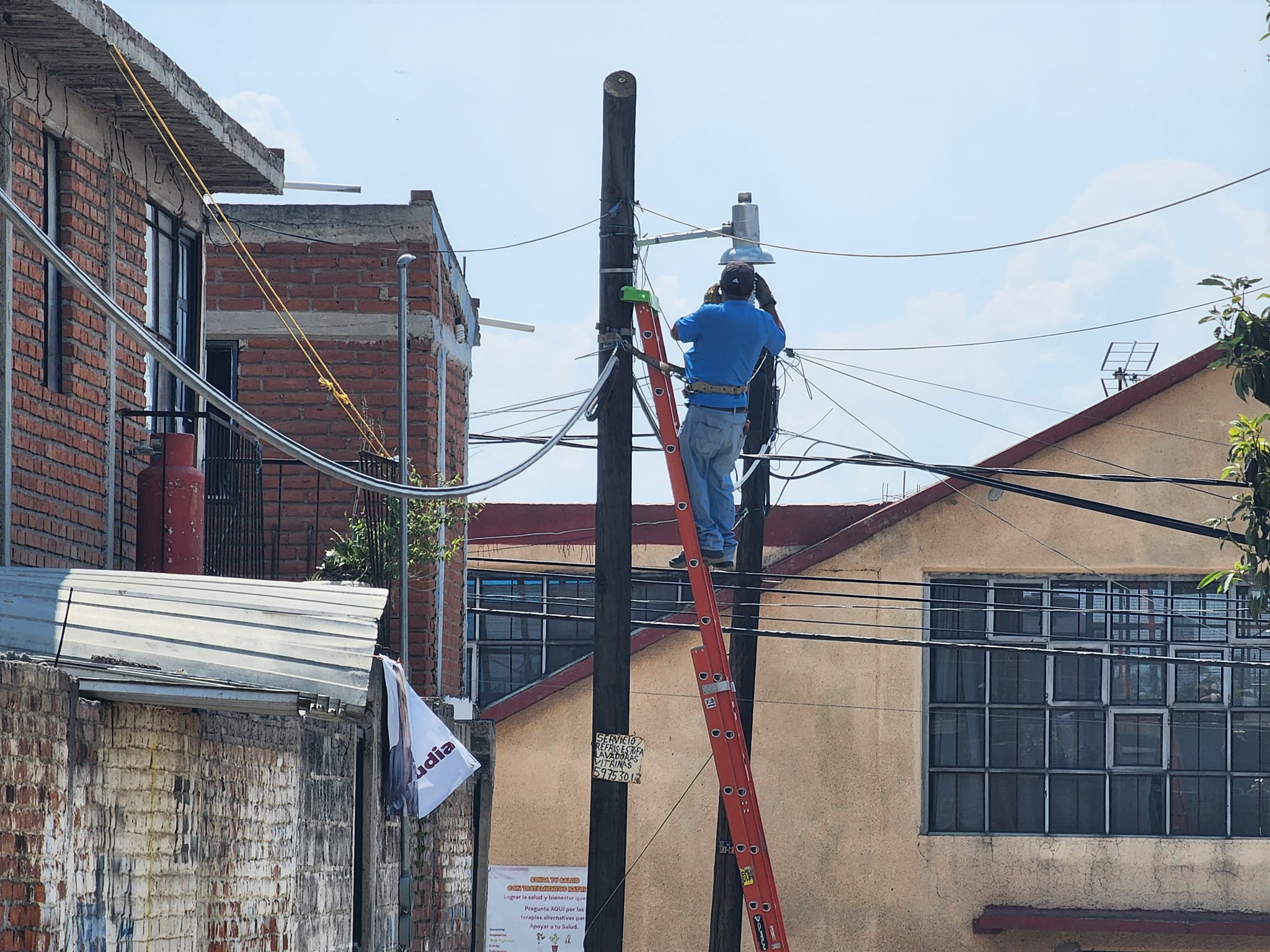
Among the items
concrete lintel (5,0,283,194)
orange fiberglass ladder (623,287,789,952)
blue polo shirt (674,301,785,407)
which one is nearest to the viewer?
concrete lintel (5,0,283,194)

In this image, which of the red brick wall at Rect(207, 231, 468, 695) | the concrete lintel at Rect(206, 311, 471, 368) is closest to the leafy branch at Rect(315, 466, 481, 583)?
the red brick wall at Rect(207, 231, 468, 695)

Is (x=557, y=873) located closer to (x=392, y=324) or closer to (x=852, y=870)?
(x=852, y=870)

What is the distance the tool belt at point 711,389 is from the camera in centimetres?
1097

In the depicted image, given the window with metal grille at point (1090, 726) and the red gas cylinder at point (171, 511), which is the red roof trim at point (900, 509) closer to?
the window with metal grille at point (1090, 726)

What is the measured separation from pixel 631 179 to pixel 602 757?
11.7 feet

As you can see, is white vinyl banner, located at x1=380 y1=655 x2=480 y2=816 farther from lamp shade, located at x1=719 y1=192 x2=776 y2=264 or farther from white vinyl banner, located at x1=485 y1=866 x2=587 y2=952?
white vinyl banner, located at x1=485 y1=866 x2=587 y2=952

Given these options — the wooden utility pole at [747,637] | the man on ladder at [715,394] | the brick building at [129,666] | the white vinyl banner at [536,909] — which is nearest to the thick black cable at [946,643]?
the wooden utility pole at [747,637]

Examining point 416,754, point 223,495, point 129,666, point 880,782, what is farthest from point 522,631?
point 129,666

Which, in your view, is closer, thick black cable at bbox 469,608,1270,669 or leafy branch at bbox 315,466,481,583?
leafy branch at bbox 315,466,481,583

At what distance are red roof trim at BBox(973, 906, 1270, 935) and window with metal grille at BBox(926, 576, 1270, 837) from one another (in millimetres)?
970

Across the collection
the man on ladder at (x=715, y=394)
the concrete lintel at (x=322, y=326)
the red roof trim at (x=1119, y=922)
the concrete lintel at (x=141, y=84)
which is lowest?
the red roof trim at (x=1119, y=922)

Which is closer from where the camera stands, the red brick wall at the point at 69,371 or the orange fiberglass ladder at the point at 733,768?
the red brick wall at the point at 69,371

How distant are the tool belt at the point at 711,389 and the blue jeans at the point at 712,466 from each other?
102mm

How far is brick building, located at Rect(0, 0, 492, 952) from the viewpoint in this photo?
607 centimetres
